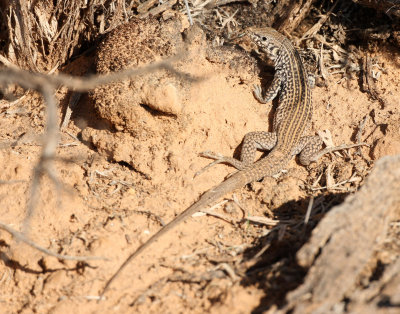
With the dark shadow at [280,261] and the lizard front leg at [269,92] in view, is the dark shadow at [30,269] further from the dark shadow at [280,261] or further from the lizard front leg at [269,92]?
the lizard front leg at [269,92]

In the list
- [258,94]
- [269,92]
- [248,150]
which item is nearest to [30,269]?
[248,150]

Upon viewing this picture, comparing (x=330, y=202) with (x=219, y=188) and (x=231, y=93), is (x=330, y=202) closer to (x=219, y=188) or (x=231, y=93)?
(x=219, y=188)

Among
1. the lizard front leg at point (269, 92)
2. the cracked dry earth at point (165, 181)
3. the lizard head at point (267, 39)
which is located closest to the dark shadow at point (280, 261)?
the cracked dry earth at point (165, 181)

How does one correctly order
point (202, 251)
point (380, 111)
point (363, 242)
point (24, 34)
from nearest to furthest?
point (363, 242) → point (202, 251) → point (24, 34) → point (380, 111)

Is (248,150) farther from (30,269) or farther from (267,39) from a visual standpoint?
(30,269)

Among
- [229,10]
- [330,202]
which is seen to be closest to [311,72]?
[229,10]

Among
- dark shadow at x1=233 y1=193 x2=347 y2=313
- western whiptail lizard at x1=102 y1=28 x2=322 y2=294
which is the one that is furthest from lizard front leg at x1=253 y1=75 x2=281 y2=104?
dark shadow at x1=233 y1=193 x2=347 y2=313
